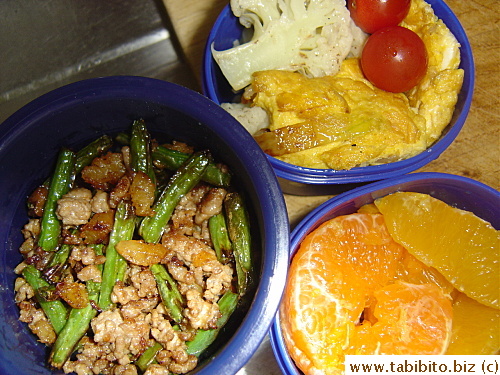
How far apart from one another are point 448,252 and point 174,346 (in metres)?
0.88

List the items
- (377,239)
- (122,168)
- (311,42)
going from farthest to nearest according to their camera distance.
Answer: (311,42)
(377,239)
(122,168)

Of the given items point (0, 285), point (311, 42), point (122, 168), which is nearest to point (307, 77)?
point (311, 42)

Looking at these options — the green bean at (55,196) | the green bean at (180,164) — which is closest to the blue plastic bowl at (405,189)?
the green bean at (180,164)

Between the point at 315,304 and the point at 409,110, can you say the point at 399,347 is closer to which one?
the point at 315,304

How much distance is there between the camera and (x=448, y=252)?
144 centimetres

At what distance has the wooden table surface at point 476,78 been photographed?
5.92 feet

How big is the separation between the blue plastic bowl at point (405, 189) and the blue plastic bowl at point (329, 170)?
54mm

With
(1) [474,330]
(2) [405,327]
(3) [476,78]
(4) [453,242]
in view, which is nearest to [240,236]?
(2) [405,327]

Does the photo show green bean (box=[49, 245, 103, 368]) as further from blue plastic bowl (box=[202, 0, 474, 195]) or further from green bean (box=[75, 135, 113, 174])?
blue plastic bowl (box=[202, 0, 474, 195])

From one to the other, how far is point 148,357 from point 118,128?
0.65 meters

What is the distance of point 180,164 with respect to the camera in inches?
53.3

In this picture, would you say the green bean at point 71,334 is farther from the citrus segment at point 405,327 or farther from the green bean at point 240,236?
the citrus segment at point 405,327

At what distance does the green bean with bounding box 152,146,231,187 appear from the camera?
52.7 inches

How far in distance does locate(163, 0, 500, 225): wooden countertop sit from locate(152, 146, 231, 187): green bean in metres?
0.50
